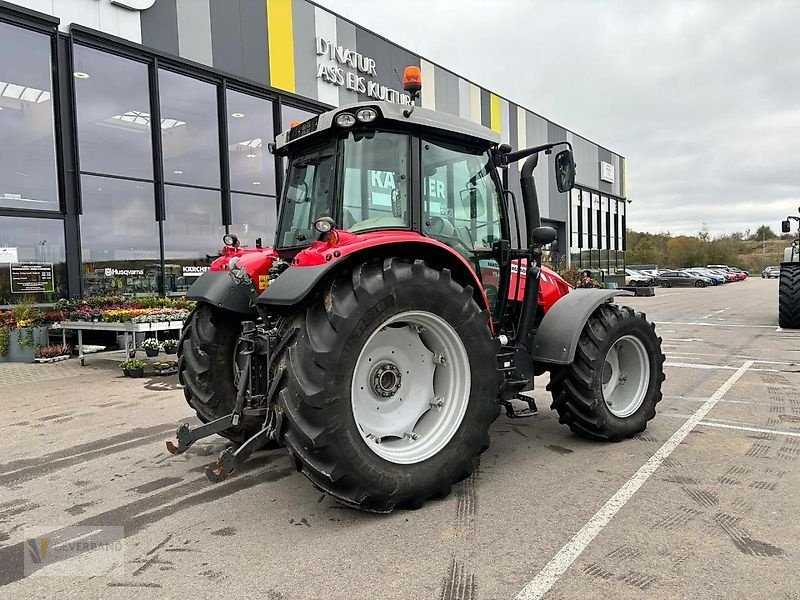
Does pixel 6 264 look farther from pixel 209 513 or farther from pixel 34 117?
pixel 209 513

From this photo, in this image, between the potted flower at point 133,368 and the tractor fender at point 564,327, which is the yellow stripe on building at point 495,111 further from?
the tractor fender at point 564,327

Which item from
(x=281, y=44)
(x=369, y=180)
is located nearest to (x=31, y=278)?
(x=281, y=44)

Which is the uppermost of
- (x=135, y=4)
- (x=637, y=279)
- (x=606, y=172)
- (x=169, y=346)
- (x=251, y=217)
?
(x=606, y=172)

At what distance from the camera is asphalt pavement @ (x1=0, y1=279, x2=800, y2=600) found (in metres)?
2.60

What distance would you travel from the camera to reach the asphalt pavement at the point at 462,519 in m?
2.60

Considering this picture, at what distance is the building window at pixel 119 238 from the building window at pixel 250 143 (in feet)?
7.93

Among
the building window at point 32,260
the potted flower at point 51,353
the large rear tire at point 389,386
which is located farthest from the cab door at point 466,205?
the building window at point 32,260

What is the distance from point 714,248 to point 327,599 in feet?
253

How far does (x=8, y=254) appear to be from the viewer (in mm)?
9969

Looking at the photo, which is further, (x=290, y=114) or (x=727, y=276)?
(x=727, y=276)

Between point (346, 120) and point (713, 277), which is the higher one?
point (346, 120)

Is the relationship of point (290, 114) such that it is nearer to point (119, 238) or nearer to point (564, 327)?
point (119, 238)

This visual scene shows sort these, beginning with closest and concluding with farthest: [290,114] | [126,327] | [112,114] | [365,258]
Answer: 1. [365,258]
2. [126,327]
3. [112,114]
4. [290,114]

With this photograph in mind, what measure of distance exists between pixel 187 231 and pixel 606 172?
30.2m
